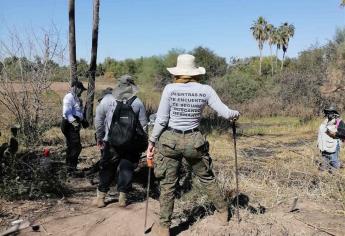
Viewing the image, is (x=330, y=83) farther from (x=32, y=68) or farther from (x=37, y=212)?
(x=37, y=212)

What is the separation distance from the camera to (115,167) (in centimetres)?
651

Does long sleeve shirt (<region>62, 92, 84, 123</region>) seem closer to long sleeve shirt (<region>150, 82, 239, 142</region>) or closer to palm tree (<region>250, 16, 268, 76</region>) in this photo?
long sleeve shirt (<region>150, 82, 239, 142</region>)

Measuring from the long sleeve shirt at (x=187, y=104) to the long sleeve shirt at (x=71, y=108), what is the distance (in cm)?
345

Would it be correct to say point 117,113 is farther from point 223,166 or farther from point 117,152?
point 223,166

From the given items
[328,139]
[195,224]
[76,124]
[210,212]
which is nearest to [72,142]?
[76,124]

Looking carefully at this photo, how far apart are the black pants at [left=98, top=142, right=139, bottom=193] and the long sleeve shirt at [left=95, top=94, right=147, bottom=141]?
20 cm

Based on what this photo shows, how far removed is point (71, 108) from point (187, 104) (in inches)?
145

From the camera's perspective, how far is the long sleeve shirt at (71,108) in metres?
8.32

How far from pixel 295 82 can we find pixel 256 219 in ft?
87.3

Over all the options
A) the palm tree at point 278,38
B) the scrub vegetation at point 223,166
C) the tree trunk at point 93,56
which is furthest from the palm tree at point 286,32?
the tree trunk at point 93,56

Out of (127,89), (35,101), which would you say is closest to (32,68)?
(35,101)

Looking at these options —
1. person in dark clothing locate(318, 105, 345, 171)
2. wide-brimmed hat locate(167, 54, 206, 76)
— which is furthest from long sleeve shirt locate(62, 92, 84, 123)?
person in dark clothing locate(318, 105, 345, 171)

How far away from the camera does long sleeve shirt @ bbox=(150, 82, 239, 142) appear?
5.14m

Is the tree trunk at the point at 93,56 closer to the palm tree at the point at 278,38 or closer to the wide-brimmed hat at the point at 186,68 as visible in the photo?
the wide-brimmed hat at the point at 186,68
